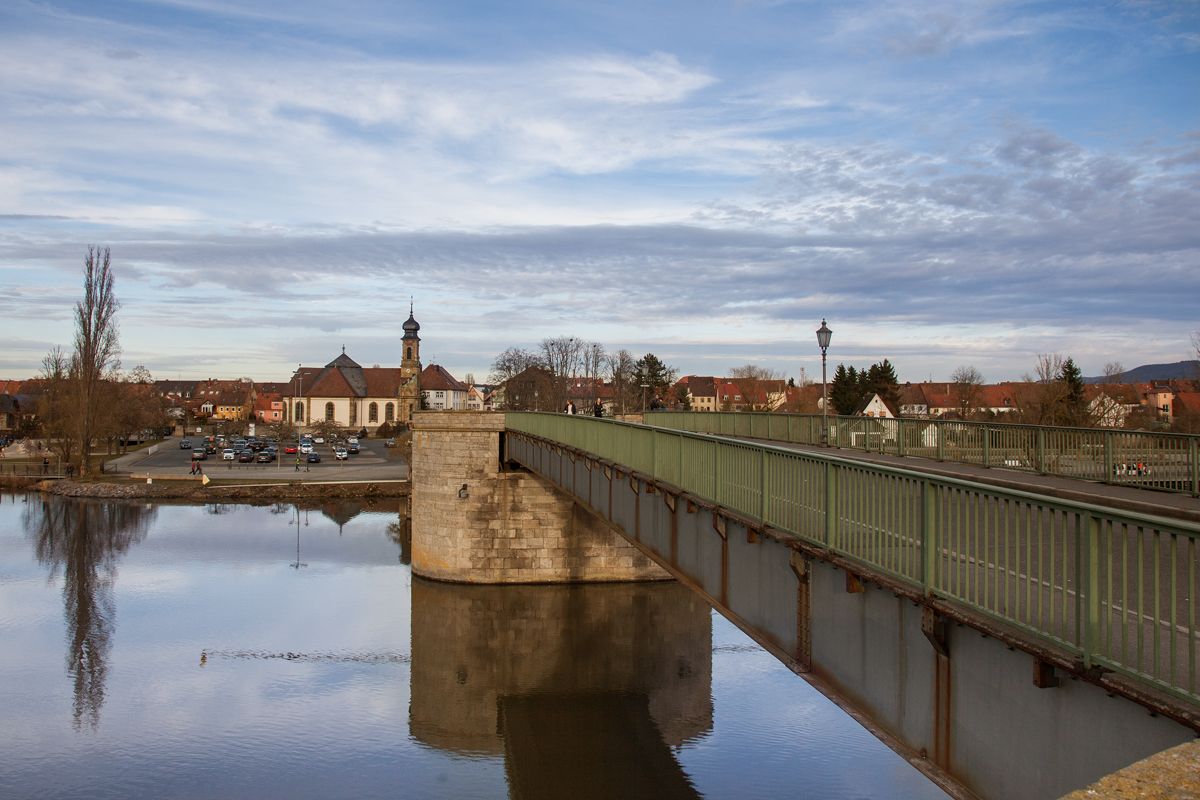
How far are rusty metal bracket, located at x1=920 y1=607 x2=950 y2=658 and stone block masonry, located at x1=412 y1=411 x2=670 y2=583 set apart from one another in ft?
87.2

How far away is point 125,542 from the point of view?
141 ft

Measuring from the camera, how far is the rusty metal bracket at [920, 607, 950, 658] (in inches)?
277

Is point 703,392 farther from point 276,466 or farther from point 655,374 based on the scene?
point 276,466

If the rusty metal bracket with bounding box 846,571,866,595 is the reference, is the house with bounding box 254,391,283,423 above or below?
above

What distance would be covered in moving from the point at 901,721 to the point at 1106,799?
162 inches

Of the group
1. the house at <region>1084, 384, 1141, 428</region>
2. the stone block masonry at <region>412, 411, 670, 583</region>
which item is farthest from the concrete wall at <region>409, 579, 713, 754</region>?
the house at <region>1084, 384, 1141, 428</region>

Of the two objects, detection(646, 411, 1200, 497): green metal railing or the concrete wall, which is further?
the concrete wall

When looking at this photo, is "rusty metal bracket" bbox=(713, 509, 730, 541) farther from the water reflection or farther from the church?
the church

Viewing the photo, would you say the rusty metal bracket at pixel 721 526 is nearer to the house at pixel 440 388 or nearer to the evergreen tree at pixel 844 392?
the evergreen tree at pixel 844 392

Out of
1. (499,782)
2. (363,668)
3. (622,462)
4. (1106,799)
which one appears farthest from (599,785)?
(1106,799)

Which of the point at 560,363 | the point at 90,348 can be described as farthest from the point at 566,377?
the point at 90,348

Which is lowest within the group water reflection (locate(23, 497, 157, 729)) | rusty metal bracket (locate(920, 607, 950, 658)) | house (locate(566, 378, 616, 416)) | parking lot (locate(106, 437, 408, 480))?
water reflection (locate(23, 497, 157, 729))

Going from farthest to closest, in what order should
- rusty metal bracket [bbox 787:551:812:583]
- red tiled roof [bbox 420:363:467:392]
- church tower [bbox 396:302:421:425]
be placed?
red tiled roof [bbox 420:363:467:392] < church tower [bbox 396:302:421:425] < rusty metal bracket [bbox 787:551:812:583]

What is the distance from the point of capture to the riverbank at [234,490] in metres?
59.1
